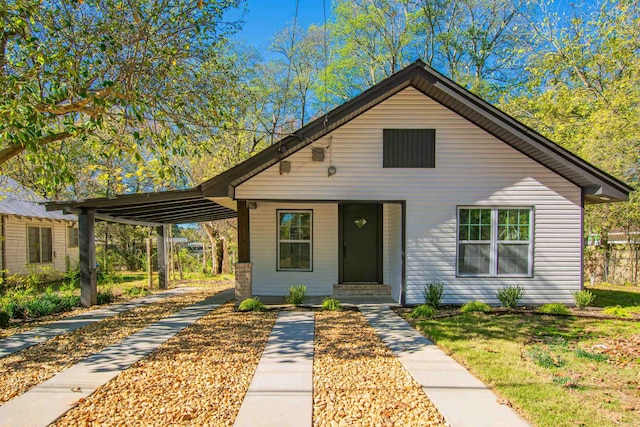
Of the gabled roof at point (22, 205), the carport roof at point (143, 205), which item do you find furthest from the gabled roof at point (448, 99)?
the gabled roof at point (22, 205)

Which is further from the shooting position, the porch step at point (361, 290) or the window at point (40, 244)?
the window at point (40, 244)

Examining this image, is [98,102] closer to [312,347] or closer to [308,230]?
[312,347]

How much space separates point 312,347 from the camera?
18.7ft

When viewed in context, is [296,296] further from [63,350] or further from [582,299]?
[582,299]

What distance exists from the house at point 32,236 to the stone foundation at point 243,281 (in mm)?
7714

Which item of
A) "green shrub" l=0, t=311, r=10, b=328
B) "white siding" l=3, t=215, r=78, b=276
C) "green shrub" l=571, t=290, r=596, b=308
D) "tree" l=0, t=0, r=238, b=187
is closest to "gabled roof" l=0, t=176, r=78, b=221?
"white siding" l=3, t=215, r=78, b=276

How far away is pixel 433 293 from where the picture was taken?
848cm

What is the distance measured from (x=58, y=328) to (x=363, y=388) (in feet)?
20.0

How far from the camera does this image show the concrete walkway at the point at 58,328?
236 inches

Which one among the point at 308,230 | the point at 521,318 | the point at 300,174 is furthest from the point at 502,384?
the point at 308,230

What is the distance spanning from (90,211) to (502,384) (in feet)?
30.1

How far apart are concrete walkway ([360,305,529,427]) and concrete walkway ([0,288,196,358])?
5.59 m

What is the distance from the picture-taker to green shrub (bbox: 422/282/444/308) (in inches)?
334

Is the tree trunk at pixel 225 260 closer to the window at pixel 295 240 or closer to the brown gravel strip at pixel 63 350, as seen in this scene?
the window at pixel 295 240
